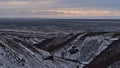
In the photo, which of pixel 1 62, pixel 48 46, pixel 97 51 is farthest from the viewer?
pixel 48 46

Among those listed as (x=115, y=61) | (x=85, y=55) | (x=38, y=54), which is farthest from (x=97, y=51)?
(x=38, y=54)

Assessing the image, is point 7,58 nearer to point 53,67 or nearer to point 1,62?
point 1,62

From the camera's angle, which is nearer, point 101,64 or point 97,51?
point 101,64

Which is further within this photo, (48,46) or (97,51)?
(48,46)

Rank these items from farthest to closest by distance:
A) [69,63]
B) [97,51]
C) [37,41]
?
[37,41], [97,51], [69,63]

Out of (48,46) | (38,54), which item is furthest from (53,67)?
(48,46)

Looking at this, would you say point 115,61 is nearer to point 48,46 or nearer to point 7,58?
point 7,58
